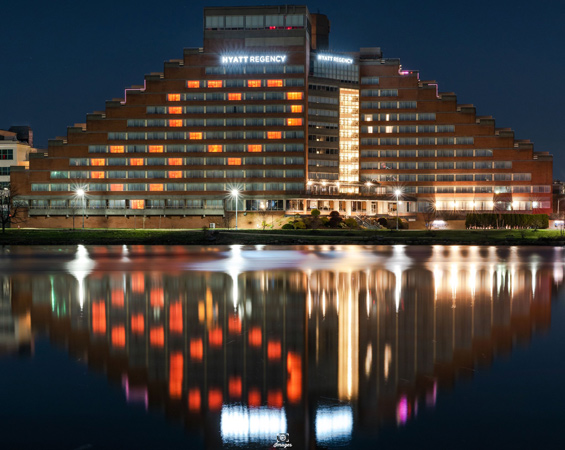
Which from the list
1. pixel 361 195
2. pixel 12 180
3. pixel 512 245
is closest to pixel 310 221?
pixel 512 245

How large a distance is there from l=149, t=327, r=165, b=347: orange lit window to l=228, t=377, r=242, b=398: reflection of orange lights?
422 centimetres

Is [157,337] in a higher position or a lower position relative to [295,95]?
lower

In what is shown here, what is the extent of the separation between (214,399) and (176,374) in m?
2.11

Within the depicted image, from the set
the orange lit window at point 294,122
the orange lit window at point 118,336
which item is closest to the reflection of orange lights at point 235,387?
the orange lit window at point 118,336

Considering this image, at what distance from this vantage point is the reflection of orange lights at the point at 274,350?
16.5 metres

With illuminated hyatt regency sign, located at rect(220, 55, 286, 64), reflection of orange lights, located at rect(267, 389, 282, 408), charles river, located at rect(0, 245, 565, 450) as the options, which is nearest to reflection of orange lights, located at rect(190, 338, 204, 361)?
charles river, located at rect(0, 245, 565, 450)

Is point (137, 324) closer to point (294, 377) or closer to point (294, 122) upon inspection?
point (294, 377)

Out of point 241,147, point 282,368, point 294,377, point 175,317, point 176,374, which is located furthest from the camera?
point 241,147

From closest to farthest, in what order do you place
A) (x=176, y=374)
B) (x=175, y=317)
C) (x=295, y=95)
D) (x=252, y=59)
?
(x=176, y=374) → (x=175, y=317) → (x=252, y=59) → (x=295, y=95)

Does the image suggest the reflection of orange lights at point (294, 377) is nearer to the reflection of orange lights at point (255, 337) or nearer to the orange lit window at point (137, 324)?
A: the reflection of orange lights at point (255, 337)

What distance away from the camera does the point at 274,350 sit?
677 inches

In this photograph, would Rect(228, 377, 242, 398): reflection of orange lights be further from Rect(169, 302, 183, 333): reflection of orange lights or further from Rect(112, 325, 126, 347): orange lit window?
Rect(169, 302, 183, 333): reflection of orange lights

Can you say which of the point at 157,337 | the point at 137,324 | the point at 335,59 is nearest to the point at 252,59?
the point at 335,59

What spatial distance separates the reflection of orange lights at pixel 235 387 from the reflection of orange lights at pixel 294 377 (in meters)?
1.06
